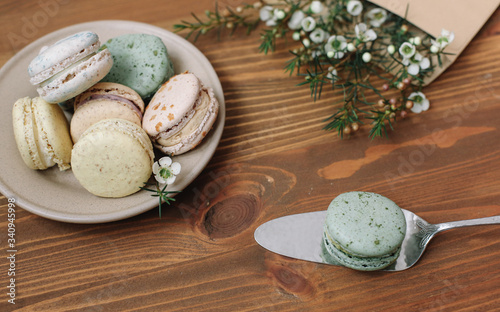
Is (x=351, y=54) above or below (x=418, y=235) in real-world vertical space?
above

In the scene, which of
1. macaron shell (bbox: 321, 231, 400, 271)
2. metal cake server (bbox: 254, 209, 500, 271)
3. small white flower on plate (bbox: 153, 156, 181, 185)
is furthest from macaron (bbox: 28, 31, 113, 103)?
macaron shell (bbox: 321, 231, 400, 271)

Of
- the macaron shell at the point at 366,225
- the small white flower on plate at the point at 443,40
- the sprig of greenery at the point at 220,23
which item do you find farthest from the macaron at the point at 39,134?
the small white flower on plate at the point at 443,40

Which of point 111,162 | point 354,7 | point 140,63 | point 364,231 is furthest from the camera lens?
point 354,7

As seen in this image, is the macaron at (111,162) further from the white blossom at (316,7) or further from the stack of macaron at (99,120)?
the white blossom at (316,7)

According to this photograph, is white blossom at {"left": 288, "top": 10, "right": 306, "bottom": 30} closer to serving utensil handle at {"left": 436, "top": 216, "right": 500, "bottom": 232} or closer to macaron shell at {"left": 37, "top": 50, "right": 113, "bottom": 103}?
macaron shell at {"left": 37, "top": 50, "right": 113, "bottom": 103}

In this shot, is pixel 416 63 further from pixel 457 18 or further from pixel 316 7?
pixel 316 7

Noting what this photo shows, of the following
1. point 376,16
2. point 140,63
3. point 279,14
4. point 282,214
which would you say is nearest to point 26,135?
point 140,63

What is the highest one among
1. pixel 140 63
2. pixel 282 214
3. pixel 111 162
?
pixel 140 63
